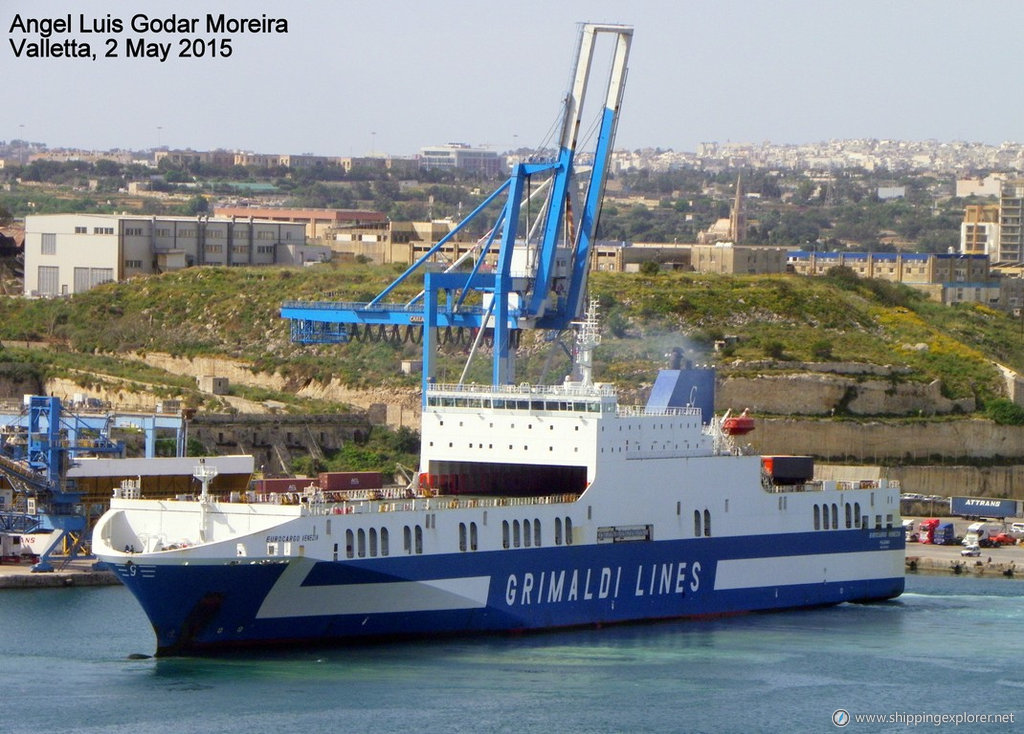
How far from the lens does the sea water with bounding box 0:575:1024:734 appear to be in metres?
30.6

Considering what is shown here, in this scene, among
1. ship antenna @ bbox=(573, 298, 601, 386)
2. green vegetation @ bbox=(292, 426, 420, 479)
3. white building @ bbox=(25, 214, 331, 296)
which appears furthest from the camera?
white building @ bbox=(25, 214, 331, 296)

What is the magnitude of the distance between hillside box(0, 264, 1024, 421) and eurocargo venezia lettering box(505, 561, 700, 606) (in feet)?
76.6

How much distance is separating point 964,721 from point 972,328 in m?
52.4

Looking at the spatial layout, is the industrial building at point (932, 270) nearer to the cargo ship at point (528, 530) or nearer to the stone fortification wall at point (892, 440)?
the stone fortification wall at point (892, 440)

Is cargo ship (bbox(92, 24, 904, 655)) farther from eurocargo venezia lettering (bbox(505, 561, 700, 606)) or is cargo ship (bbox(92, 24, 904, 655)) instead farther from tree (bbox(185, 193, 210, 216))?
tree (bbox(185, 193, 210, 216))

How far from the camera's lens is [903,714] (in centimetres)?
3195

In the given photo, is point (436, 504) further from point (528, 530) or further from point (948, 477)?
point (948, 477)

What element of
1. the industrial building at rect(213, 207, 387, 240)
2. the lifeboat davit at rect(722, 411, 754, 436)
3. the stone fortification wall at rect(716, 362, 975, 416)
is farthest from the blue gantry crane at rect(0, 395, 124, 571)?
the industrial building at rect(213, 207, 387, 240)

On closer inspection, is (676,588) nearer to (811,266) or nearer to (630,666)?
(630,666)

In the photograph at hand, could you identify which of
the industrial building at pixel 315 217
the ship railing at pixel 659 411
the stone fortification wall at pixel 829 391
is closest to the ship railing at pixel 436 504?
the ship railing at pixel 659 411

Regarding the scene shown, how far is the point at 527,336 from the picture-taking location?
226 feet

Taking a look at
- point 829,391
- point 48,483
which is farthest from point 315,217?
point 48,483

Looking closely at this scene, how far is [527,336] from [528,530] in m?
32.5

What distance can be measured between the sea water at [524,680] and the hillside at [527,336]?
2527 centimetres
